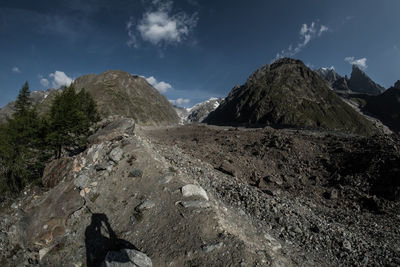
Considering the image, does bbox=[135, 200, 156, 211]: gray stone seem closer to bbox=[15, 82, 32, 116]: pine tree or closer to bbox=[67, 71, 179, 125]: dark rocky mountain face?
bbox=[15, 82, 32, 116]: pine tree

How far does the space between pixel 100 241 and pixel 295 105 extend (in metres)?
160

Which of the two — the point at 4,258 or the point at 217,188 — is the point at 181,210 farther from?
the point at 4,258

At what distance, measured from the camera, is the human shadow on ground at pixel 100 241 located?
704 centimetres

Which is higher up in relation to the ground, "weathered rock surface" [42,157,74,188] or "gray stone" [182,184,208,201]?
"weathered rock surface" [42,157,74,188]

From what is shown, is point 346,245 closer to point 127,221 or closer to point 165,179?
point 165,179

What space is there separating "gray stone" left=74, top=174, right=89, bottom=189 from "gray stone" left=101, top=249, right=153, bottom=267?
19.2 ft

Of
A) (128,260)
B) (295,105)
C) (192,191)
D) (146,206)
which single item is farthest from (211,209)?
(295,105)

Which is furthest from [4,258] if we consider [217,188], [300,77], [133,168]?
[300,77]

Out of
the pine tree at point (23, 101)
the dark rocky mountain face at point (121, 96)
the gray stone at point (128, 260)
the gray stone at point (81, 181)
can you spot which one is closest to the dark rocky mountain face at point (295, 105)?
the dark rocky mountain face at point (121, 96)

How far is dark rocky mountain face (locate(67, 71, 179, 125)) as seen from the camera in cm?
13306

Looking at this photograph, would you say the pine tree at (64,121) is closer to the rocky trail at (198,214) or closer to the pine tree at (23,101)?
the rocky trail at (198,214)

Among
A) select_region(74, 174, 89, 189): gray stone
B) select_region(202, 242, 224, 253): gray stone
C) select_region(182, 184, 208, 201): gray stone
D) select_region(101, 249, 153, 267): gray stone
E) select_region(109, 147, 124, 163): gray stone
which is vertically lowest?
select_region(101, 249, 153, 267): gray stone

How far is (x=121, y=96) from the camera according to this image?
150 m

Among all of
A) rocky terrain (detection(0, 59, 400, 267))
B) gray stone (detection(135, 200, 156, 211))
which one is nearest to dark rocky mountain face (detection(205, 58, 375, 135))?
rocky terrain (detection(0, 59, 400, 267))
